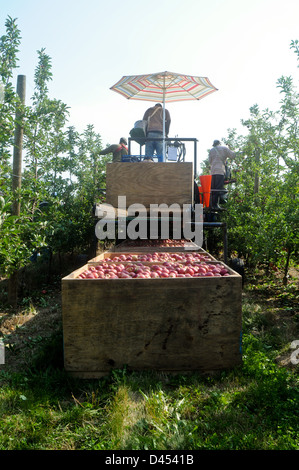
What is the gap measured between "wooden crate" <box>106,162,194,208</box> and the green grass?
2982 mm

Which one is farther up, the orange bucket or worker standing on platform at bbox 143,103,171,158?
worker standing on platform at bbox 143,103,171,158

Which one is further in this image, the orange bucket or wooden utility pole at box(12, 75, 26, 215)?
the orange bucket

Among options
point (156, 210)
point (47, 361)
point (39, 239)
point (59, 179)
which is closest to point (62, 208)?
point (59, 179)

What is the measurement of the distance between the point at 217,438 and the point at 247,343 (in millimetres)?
1478

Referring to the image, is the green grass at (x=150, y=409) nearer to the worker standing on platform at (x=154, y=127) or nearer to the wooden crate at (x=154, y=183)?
the wooden crate at (x=154, y=183)

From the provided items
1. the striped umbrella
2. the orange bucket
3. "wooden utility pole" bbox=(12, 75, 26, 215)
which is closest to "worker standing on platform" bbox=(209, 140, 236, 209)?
the orange bucket

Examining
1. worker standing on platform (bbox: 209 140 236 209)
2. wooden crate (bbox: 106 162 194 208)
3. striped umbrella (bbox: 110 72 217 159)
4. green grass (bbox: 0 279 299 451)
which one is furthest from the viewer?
striped umbrella (bbox: 110 72 217 159)

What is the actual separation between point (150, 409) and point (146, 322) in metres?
0.63

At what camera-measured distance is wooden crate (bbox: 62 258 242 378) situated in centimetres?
262

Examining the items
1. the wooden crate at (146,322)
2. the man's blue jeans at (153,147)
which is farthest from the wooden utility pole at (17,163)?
the wooden crate at (146,322)

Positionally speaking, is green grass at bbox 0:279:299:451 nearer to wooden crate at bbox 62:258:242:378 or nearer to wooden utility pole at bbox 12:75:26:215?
wooden crate at bbox 62:258:242:378

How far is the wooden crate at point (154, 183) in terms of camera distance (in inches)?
215

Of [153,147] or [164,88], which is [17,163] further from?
[164,88]

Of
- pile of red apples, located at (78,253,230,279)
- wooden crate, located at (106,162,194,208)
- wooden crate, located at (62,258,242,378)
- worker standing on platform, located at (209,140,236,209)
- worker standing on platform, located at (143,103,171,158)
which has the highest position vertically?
worker standing on platform, located at (143,103,171,158)
